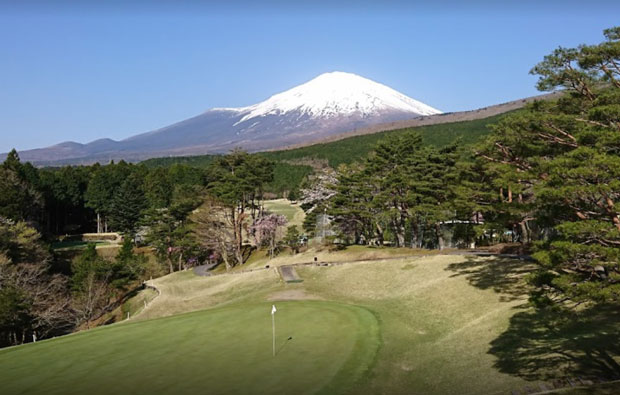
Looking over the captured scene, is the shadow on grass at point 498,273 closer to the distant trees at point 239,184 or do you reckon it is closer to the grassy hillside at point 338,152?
the distant trees at point 239,184

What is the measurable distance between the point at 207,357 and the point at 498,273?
51.0ft

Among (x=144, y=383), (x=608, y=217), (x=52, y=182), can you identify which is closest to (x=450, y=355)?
(x=608, y=217)

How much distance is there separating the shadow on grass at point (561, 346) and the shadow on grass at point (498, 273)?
3.96m

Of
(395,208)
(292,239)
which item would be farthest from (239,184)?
(395,208)

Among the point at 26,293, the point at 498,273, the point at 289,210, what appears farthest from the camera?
the point at 289,210

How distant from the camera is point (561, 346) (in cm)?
1377

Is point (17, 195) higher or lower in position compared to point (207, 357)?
higher

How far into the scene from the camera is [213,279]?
40.4 metres

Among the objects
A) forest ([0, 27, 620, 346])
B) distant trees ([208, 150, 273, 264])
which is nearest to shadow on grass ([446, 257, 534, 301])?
forest ([0, 27, 620, 346])

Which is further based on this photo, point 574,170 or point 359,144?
point 359,144

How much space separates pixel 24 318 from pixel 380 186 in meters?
28.2

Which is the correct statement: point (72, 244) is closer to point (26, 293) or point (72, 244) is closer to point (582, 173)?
point (26, 293)

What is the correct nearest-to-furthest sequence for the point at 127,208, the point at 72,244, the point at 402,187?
the point at 402,187
the point at 72,244
the point at 127,208

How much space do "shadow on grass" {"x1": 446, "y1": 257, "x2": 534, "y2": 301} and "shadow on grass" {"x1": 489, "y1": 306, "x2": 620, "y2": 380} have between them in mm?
3957
